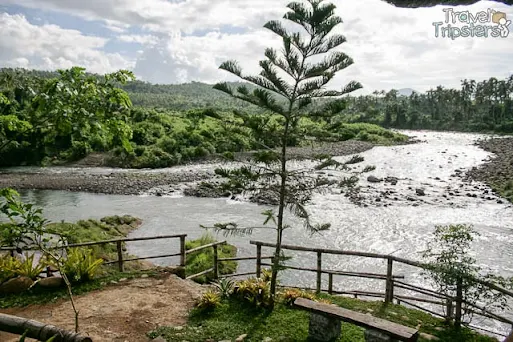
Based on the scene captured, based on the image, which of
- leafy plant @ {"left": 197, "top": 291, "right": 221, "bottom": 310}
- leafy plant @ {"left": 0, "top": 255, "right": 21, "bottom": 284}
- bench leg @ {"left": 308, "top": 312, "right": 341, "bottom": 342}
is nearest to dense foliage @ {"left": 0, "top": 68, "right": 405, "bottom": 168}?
leafy plant @ {"left": 0, "top": 255, "right": 21, "bottom": 284}

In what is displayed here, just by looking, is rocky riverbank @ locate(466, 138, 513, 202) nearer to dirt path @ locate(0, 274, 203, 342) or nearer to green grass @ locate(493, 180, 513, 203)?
green grass @ locate(493, 180, 513, 203)

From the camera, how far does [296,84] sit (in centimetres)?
696

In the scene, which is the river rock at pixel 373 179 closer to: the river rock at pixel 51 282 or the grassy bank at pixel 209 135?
the grassy bank at pixel 209 135

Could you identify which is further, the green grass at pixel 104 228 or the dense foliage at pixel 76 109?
the green grass at pixel 104 228

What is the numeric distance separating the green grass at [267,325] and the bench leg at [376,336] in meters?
0.65

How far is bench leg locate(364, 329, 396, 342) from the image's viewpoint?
17.5ft

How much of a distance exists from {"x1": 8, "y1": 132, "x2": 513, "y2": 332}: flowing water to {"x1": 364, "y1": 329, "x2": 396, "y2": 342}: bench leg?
7583 millimetres

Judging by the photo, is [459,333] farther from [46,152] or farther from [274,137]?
[46,152]

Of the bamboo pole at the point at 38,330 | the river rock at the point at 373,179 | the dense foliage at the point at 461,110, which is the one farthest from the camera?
the dense foliage at the point at 461,110

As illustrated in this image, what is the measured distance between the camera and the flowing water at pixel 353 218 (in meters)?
15.7

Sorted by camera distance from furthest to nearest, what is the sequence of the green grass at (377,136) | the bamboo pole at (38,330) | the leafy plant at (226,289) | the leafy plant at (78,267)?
the green grass at (377,136) < the leafy plant at (78,267) < the leafy plant at (226,289) < the bamboo pole at (38,330)

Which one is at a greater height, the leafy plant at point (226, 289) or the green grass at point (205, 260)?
the leafy plant at point (226, 289)

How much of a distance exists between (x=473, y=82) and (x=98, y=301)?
87.7 metres

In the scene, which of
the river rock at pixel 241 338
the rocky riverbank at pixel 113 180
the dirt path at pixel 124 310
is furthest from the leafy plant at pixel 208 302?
the rocky riverbank at pixel 113 180
